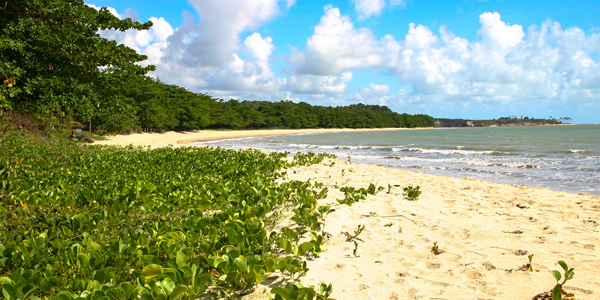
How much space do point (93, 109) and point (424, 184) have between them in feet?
31.4

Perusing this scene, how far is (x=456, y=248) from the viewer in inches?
133

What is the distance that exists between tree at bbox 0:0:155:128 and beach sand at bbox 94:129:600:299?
26.1 feet

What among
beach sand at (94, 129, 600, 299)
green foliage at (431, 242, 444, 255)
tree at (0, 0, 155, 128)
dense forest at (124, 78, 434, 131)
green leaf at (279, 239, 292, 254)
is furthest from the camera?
dense forest at (124, 78, 434, 131)

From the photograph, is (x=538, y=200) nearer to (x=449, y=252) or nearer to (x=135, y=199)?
(x=449, y=252)

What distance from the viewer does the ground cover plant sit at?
83.6 inches

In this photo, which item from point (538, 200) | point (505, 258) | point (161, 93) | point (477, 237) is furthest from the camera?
point (161, 93)

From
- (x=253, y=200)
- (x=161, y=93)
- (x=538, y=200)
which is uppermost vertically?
(x=161, y=93)

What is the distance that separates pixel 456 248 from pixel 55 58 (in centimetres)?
1054

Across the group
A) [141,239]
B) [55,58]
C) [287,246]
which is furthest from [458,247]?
[55,58]

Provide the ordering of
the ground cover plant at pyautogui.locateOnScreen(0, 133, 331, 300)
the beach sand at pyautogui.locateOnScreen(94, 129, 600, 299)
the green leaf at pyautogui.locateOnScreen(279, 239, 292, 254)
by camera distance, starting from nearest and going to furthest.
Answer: the ground cover plant at pyautogui.locateOnScreen(0, 133, 331, 300) → the beach sand at pyautogui.locateOnScreen(94, 129, 600, 299) → the green leaf at pyautogui.locateOnScreen(279, 239, 292, 254)

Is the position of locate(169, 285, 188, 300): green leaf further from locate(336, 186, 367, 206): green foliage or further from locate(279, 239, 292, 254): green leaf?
locate(336, 186, 367, 206): green foliage

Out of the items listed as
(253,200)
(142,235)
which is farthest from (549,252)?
(142,235)

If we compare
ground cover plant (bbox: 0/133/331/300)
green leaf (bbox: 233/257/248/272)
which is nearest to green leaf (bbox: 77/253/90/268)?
ground cover plant (bbox: 0/133/331/300)

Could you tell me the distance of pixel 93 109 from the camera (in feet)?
32.2
